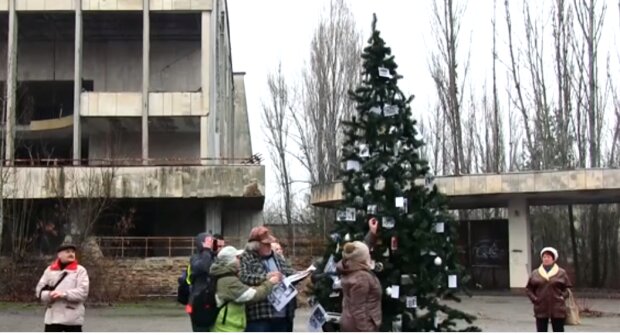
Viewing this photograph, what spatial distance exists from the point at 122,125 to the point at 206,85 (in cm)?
442

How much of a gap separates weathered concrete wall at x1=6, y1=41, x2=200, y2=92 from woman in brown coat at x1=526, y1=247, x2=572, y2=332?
86.1ft

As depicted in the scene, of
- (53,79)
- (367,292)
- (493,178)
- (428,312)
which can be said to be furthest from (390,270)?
(53,79)

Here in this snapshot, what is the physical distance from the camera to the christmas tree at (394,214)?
730 centimetres

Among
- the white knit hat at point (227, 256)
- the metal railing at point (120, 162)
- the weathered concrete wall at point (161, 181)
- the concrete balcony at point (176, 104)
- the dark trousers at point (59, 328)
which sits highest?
the concrete balcony at point (176, 104)

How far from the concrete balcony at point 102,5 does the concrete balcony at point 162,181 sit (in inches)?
280

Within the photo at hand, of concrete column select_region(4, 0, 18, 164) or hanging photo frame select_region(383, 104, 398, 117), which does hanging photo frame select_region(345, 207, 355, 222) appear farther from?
concrete column select_region(4, 0, 18, 164)

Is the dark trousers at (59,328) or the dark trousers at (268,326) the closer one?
the dark trousers at (268,326)

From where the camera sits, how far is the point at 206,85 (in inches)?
1240

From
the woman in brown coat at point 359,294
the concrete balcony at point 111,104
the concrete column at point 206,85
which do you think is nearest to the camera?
the woman in brown coat at point 359,294

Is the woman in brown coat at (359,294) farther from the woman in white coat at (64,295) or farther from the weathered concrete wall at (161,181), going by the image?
the weathered concrete wall at (161,181)

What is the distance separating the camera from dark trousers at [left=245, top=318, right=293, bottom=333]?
21.6 ft

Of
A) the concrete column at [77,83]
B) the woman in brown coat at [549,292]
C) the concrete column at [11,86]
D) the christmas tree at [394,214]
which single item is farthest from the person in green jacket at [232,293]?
the concrete column at [77,83]

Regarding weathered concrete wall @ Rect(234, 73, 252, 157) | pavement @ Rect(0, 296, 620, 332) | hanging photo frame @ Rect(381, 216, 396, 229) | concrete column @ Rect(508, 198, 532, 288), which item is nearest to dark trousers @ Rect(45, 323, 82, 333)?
hanging photo frame @ Rect(381, 216, 396, 229)

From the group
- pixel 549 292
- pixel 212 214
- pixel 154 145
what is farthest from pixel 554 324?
pixel 154 145
